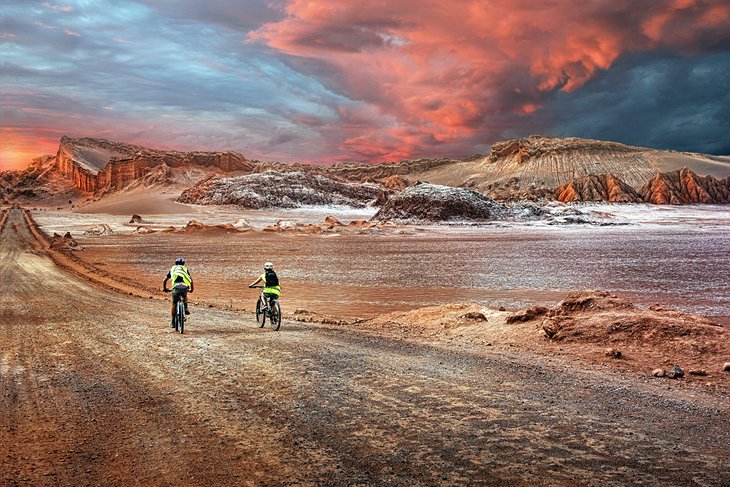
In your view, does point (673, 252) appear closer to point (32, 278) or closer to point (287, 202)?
point (32, 278)

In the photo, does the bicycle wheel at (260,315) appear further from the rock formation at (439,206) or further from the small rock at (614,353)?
the rock formation at (439,206)

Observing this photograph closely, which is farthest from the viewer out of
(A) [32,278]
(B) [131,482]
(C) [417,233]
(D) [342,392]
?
(C) [417,233]

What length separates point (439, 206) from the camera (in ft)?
237

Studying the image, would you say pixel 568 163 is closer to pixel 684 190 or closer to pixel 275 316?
pixel 684 190

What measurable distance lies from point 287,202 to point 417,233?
5760 cm

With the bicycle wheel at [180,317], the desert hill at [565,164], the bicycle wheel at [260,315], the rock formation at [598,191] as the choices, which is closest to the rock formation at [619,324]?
the bicycle wheel at [260,315]

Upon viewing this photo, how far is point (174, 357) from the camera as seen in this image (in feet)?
35.4

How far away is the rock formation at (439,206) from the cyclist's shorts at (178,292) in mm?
58166

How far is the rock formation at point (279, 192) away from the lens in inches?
4316

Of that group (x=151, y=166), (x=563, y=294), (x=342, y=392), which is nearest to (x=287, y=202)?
(x=151, y=166)

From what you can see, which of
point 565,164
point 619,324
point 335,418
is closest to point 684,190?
Result: point 565,164

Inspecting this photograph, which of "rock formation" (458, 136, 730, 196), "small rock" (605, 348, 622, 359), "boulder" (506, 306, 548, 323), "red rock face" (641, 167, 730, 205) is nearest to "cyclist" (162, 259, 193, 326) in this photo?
"boulder" (506, 306, 548, 323)

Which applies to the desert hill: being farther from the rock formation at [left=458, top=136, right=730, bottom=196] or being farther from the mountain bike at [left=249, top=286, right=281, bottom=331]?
the mountain bike at [left=249, top=286, right=281, bottom=331]

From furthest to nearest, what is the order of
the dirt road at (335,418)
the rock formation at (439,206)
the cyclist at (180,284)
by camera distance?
the rock formation at (439,206) < the cyclist at (180,284) < the dirt road at (335,418)
